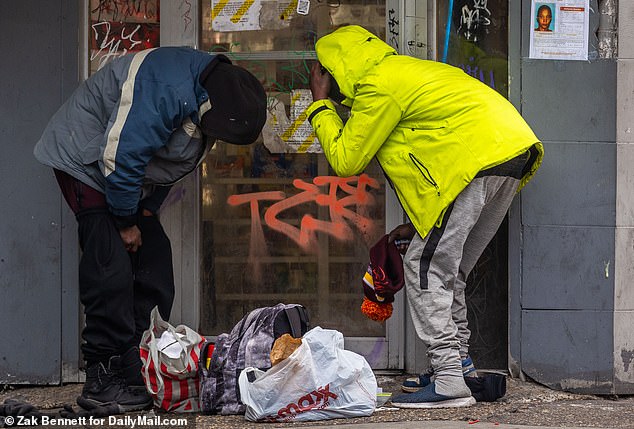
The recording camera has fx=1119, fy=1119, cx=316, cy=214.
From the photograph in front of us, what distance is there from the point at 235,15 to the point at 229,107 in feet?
2.72

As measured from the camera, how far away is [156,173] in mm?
5371

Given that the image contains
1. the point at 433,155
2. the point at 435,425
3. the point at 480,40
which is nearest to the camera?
the point at 435,425

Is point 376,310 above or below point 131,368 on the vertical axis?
above

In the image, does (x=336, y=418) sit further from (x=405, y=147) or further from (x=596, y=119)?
(x=596, y=119)

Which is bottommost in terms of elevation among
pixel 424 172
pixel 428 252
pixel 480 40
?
pixel 428 252

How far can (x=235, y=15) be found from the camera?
19.6ft

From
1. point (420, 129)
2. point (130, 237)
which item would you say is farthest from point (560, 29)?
point (130, 237)

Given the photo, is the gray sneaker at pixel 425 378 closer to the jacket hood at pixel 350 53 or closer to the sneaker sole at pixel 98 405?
the sneaker sole at pixel 98 405

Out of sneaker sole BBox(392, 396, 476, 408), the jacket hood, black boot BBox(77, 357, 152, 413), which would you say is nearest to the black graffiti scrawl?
the jacket hood

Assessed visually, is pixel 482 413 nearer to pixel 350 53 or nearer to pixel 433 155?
pixel 433 155

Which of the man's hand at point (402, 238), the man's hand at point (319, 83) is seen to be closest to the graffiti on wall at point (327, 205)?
the man's hand at point (402, 238)

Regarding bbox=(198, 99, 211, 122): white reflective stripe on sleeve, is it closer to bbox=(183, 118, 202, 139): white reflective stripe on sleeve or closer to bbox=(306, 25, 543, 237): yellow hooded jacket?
bbox=(183, 118, 202, 139): white reflective stripe on sleeve

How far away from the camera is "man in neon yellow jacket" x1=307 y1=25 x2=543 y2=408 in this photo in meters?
5.18

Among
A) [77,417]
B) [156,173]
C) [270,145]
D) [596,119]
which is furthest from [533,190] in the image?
[77,417]
